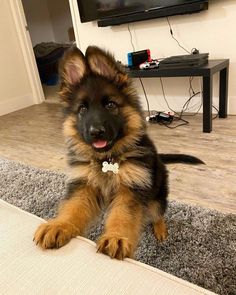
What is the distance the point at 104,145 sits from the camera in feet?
4.08

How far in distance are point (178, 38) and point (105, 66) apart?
7.74 feet

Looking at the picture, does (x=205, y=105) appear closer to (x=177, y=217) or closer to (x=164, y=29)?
(x=164, y=29)

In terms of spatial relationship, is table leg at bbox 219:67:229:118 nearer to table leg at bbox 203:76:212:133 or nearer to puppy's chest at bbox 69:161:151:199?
table leg at bbox 203:76:212:133

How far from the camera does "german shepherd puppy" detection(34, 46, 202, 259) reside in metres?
1.20

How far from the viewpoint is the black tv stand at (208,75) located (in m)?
2.66

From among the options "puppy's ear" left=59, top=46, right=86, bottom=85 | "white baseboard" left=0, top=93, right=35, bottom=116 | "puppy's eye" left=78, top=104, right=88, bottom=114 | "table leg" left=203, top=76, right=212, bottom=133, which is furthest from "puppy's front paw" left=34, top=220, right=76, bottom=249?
"white baseboard" left=0, top=93, right=35, bottom=116

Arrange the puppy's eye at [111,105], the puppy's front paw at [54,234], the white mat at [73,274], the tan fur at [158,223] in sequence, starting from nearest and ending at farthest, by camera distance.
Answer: the white mat at [73,274] → the puppy's front paw at [54,234] → the puppy's eye at [111,105] → the tan fur at [158,223]

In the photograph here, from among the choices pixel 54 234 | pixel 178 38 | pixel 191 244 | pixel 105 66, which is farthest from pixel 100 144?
pixel 178 38

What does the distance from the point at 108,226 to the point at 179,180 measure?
114 centimetres

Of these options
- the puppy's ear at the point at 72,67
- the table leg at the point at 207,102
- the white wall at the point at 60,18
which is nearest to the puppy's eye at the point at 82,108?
A: the puppy's ear at the point at 72,67

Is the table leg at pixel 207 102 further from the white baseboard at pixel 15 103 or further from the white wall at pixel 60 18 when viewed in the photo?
the white wall at pixel 60 18

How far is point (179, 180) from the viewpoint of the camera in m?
2.12

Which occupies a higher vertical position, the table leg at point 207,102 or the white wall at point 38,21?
the white wall at point 38,21

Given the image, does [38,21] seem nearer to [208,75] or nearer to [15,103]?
[15,103]
